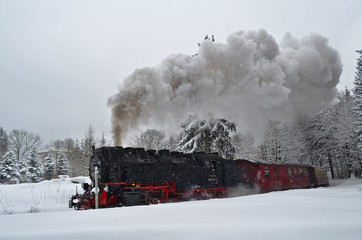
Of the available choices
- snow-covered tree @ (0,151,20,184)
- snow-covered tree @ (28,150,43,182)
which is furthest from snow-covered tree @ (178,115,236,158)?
snow-covered tree @ (28,150,43,182)

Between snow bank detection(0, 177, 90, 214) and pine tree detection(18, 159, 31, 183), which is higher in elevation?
pine tree detection(18, 159, 31, 183)

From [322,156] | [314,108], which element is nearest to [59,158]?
[314,108]

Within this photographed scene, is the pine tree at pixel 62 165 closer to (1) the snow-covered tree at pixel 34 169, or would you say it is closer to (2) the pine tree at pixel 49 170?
(2) the pine tree at pixel 49 170

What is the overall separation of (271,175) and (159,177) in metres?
11.7

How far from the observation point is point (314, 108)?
1909cm

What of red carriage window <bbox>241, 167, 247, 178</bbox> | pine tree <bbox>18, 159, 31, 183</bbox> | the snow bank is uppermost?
pine tree <bbox>18, 159, 31, 183</bbox>

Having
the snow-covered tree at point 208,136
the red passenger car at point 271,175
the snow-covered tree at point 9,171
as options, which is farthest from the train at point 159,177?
the snow-covered tree at point 9,171

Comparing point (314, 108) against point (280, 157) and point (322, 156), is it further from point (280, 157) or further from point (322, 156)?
point (322, 156)

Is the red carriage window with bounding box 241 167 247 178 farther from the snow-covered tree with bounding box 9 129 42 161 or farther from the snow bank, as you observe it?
the snow-covered tree with bounding box 9 129 42 161

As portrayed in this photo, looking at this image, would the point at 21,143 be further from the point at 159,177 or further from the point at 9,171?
the point at 159,177

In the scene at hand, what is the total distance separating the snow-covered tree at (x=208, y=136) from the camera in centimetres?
2831

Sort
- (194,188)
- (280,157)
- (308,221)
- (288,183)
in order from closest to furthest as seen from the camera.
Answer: (308,221) → (194,188) → (288,183) → (280,157)

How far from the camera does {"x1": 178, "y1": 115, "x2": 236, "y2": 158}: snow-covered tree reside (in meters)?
28.3

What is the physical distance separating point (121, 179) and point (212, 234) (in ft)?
31.4
